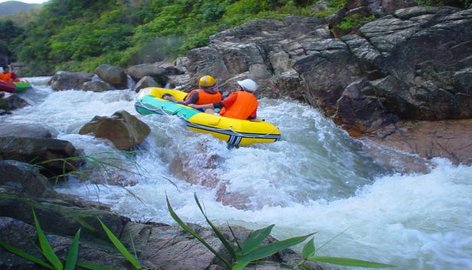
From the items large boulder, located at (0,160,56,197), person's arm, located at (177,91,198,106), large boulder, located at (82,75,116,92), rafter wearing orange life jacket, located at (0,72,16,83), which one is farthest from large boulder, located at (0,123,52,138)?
rafter wearing orange life jacket, located at (0,72,16,83)

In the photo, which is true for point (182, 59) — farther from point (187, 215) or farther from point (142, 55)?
point (187, 215)

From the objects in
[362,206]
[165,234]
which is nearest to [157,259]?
[165,234]

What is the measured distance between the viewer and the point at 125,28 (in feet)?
62.7

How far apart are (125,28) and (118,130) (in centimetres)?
1415

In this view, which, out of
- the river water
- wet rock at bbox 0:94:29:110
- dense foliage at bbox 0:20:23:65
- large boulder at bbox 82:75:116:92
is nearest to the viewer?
the river water

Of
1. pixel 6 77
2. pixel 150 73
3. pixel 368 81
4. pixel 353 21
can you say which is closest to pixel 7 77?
pixel 6 77

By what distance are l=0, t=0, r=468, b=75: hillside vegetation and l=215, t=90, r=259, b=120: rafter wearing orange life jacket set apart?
223 inches

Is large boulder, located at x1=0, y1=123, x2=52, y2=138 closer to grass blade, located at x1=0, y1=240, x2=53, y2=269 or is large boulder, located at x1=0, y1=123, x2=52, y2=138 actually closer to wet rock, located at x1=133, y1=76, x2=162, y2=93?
grass blade, located at x1=0, y1=240, x2=53, y2=269

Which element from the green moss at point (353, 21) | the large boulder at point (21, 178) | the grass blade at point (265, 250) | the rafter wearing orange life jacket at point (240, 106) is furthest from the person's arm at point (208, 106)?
the grass blade at point (265, 250)

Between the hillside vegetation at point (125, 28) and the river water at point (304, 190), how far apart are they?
6.18 metres

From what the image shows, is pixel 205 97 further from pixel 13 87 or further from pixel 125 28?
pixel 125 28

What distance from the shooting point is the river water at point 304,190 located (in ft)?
12.6

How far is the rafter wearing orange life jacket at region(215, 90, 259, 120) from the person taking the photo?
6.84 m

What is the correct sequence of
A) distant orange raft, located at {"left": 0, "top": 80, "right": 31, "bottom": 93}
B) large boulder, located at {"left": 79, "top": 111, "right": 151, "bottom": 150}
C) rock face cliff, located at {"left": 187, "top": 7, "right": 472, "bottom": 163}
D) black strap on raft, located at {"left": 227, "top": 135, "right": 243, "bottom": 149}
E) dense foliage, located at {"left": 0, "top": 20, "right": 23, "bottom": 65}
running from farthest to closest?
dense foliage, located at {"left": 0, "top": 20, "right": 23, "bottom": 65} < distant orange raft, located at {"left": 0, "top": 80, "right": 31, "bottom": 93} < rock face cliff, located at {"left": 187, "top": 7, "right": 472, "bottom": 163} < black strap on raft, located at {"left": 227, "top": 135, "right": 243, "bottom": 149} < large boulder, located at {"left": 79, "top": 111, "right": 151, "bottom": 150}
